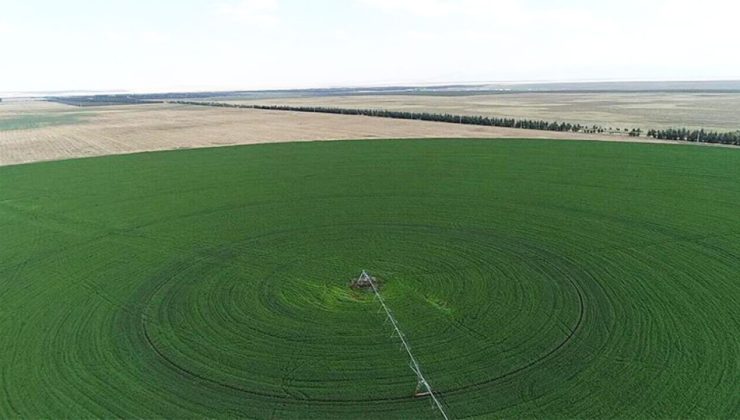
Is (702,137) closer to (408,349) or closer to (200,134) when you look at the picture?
(408,349)

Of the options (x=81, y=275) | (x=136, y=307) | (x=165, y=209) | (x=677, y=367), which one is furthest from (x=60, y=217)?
(x=677, y=367)

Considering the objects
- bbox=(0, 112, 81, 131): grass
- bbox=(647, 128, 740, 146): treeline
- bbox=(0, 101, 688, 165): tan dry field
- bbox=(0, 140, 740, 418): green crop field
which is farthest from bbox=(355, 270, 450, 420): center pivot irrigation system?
bbox=(0, 112, 81, 131): grass

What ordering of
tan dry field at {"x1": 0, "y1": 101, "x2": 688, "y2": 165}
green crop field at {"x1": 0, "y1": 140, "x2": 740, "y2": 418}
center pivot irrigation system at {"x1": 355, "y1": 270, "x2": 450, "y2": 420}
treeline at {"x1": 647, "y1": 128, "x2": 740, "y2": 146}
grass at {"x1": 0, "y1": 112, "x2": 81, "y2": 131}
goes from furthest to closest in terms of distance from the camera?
grass at {"x1": 0, "y1": 112, "x2": 81, "y2": 131} < tan dry field at {"x1": 0, "y1": 101, "x2": 688, "y2": 165} < treeline at {"x1": 647, "y1": 128, "x2": 740, "y2": 146} < green crop field at {"x1": 0, "y1": 140, "x2": 740, "y2": 418} < center pivot irrigation system at {"x1": 355, "y1": 270, "x2": 450, "y2": 420}

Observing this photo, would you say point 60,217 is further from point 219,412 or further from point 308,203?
point 219,412

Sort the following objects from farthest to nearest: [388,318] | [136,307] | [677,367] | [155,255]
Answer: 1. [155,255]
2. [136,307]
3. [388,318]
4. [677,367]

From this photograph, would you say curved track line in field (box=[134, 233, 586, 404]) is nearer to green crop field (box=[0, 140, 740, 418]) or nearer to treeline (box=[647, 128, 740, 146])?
green crop field (box=[0, 140, 740, 418])

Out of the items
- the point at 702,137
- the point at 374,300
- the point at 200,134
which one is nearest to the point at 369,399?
the point at 374,300
